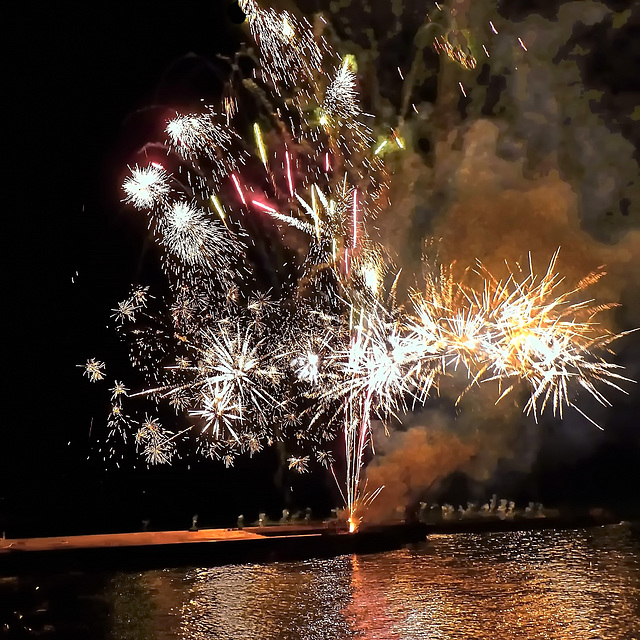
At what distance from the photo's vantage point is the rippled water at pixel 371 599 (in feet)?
25.9

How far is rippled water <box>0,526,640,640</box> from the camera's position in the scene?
789cm

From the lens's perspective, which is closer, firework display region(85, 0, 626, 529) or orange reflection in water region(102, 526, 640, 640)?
orange reflection in water region(102, 526, 640, 640)

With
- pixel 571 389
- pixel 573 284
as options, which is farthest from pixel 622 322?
pixel 571 389

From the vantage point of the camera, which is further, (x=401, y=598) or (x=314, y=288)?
(x=314, y=288)

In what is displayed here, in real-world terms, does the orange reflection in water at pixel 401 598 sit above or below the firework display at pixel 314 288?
below

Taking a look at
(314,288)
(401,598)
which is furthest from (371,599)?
(314,288)

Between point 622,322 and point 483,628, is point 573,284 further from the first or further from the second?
point 483,628

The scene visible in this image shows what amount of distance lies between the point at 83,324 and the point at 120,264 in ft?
7.33

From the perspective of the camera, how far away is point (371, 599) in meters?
9.61

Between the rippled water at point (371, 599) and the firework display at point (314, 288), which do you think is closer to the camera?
the rippled water at point (371, 599)

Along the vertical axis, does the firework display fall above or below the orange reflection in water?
above

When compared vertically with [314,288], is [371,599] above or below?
below

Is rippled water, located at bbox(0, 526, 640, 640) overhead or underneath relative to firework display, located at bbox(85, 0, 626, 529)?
underneath

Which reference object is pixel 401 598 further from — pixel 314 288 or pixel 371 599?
pixel 314 288
